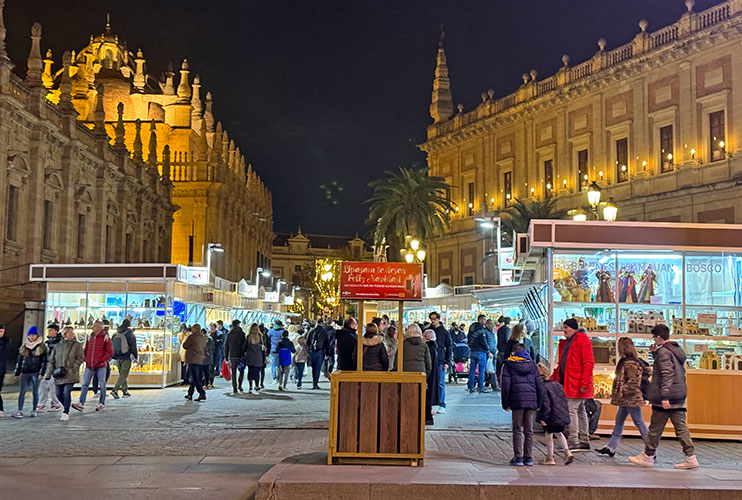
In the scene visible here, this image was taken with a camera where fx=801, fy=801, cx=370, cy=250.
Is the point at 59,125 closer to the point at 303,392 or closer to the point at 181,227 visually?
the point at 303,392

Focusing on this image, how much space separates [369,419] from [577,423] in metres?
3.46

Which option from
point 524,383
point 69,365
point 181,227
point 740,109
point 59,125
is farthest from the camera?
point 181,227

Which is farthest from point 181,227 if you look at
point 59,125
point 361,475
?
point 361,475

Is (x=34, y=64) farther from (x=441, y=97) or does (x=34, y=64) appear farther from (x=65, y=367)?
(x=441, y=97)

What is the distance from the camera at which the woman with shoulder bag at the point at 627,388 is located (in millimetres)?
10695

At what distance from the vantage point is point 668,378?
998 centimetres

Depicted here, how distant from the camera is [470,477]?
888cm

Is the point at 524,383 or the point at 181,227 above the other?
the point at 181,227

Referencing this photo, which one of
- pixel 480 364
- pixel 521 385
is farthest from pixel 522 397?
pixel 480 364

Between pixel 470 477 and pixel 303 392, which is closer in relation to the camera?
pixel 470 477

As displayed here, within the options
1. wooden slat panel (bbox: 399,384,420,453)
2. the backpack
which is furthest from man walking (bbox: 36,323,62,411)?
wooden slat panel (bbox: 399,384,420,453)

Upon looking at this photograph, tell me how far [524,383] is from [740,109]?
3194 cm

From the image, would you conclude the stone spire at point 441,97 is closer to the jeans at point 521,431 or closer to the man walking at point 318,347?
the man walking at point 318,347

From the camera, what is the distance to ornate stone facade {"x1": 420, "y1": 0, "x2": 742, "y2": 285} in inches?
1486
